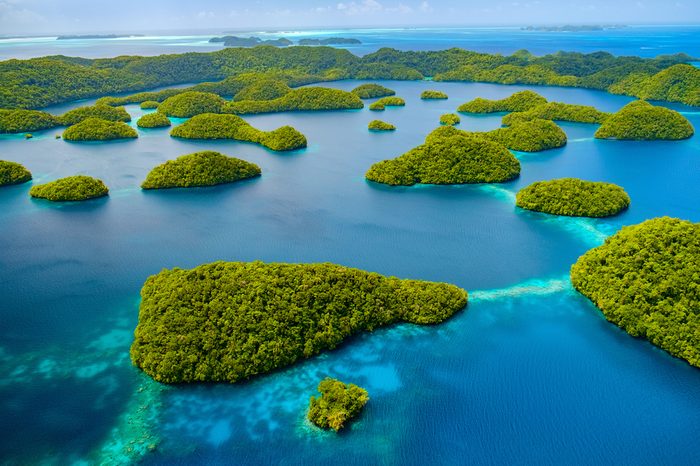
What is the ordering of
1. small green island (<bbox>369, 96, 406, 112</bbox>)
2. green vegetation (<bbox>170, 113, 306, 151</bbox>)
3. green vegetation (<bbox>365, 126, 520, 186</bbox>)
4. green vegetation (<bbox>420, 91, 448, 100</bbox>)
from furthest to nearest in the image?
1. green vegetation (<bbox>420, 91, 448, 100</bbox>)
2. small green island (<bbox>369, 96, 406, 112</bbox>)
3. green vegetation (<bbox>170, 113, 306, 151</bbox>)
4. green vegetation (<bbox>365, 126, 520, 186</bbox>)

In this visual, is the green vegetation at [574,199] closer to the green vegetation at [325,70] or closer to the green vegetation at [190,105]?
the green vegetation at [190,105]

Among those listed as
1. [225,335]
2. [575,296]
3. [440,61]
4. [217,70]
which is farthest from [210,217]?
[440,61]

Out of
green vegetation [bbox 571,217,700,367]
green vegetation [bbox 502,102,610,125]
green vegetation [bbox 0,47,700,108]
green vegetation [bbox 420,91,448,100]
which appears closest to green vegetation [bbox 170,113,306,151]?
green vegetation [bbox 0,47,700,108]

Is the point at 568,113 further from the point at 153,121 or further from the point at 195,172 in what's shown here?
the point at 153,121

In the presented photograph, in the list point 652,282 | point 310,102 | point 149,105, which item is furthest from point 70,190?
point 310,102

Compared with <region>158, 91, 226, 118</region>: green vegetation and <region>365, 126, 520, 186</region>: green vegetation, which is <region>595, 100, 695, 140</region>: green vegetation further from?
<region>158, 91, 226, 118</region>: green vegetation

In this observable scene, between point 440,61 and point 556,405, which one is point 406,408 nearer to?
point 556,405
